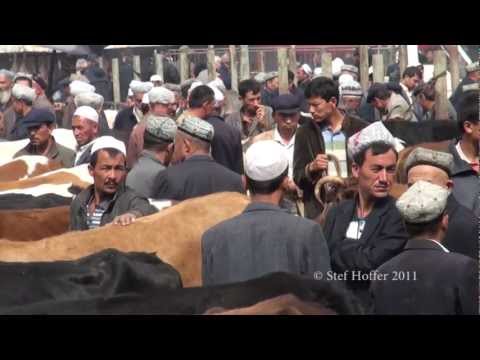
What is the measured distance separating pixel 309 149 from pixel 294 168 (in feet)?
0.57

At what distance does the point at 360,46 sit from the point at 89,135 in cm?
174

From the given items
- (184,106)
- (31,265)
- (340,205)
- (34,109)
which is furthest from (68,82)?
(340,205)

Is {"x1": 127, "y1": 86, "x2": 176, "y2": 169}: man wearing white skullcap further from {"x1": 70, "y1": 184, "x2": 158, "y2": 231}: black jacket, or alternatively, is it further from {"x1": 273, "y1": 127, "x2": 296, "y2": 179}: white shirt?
{"x1": 273, "y1": 127, "x2": 296, "y2": 179}: white shirt

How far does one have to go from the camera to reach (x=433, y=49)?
26.3ft

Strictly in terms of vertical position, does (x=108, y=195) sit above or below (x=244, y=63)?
below

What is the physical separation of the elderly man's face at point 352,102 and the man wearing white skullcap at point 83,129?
5.00 feet

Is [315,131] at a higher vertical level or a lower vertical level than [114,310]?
higher

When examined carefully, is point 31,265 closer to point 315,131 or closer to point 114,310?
point 114,310

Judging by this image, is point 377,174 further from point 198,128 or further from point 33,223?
point 33,223

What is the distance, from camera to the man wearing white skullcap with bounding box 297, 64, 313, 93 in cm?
810

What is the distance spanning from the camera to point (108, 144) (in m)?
7.80

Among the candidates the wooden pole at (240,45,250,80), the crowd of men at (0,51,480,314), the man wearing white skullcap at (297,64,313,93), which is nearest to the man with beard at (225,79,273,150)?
the crowd of men at (0,51,480,314)

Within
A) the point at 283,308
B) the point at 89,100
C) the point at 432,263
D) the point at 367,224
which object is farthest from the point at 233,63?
the point at 432,263

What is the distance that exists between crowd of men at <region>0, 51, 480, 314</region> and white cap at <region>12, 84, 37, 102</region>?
12 mm
